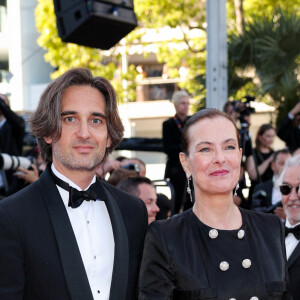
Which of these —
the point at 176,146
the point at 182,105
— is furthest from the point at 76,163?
the point at 182,105

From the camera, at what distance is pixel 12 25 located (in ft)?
84.0

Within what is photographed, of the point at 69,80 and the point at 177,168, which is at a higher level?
the point at 69,80

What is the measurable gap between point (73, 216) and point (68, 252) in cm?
21

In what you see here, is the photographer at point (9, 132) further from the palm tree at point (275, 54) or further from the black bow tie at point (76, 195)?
the black bow tie at point (76, 195)

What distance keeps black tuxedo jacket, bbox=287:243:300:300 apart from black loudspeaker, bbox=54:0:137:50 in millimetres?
3867

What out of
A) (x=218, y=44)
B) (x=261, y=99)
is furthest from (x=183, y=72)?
(x=218, y=44)

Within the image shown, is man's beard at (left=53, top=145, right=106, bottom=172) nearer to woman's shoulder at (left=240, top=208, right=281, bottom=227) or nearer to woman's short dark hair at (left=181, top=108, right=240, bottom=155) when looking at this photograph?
woman's short dark hair at (left=181, top=108, right=240, bottom=155)

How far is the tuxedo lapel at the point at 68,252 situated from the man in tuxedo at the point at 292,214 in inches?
56.2

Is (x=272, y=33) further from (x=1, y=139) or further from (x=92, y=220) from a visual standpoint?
(x=92, y=220)

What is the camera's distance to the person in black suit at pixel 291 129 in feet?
23.7

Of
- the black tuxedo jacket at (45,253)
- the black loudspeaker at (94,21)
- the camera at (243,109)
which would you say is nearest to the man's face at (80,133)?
the black tuxedo jacket at (45,253)

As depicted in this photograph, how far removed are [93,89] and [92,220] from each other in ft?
2.06

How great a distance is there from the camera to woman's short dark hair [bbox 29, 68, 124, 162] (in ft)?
9.08

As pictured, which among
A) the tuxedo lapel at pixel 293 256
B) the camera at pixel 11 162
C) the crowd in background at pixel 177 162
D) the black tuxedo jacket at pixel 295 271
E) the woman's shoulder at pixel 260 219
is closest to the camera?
the woman's shoulder at pixel 260 219
